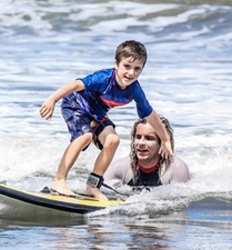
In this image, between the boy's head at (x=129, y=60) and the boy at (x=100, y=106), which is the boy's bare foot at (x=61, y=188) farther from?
the boy's head at (x=129, y=60)

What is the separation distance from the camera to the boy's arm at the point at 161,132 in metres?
7.89

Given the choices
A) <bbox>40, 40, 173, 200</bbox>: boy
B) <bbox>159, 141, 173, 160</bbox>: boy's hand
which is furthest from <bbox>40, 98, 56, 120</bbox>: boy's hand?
<bbox>159, 141, 173, 160</bbox>: boy's hand

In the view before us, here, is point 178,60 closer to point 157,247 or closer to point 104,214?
point 104,214

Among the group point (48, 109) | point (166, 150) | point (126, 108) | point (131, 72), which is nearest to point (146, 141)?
point (166, 150)

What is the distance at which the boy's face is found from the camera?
7.57 meters

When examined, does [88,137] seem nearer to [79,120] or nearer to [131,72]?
[79,120]

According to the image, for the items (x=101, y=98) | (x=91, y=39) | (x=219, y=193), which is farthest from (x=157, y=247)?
(x=91, y=39)

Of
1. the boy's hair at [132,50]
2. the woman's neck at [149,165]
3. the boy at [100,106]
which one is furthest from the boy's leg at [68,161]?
the woman's neck at [149,165]

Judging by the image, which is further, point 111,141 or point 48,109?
point 111,141

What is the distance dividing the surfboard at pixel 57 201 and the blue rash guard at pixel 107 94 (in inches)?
26.3

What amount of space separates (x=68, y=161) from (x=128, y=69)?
78 centimetres

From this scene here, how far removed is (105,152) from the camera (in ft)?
25.0

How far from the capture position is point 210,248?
6223 millimetres

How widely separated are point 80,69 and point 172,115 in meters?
4.10
